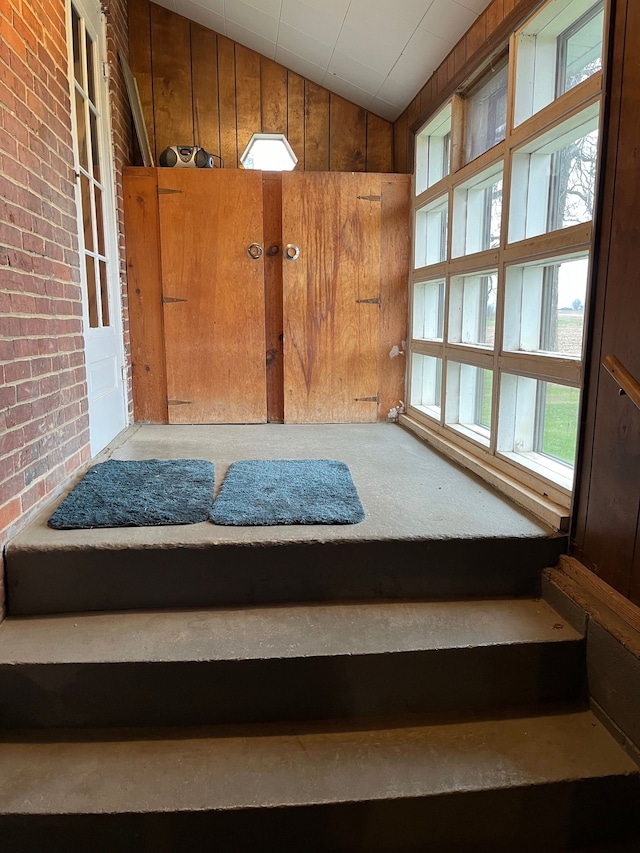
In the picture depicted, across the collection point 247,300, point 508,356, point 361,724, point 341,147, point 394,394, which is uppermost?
A: point 341,147

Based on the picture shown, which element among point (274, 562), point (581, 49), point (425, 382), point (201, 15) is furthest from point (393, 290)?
point (274, 562)

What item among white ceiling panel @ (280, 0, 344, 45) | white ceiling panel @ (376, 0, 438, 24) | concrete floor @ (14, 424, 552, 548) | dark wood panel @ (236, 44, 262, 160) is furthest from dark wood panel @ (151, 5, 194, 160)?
concrete floor @ (14, 424, 552, 548)

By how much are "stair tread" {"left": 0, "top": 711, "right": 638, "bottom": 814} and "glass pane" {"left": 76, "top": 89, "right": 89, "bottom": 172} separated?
91.4 inches

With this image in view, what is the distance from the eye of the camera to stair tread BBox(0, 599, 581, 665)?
1468mm

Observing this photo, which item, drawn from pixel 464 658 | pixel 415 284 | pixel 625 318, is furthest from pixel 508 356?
pixel 415 284

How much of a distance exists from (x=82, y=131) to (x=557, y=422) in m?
2.46

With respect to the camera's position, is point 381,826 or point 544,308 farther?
point 544,308

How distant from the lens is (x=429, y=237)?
10.8 ft

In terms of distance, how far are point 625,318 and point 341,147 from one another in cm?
270

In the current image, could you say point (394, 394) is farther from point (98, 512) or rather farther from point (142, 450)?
point (98, 512)

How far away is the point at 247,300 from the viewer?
3.38 meters

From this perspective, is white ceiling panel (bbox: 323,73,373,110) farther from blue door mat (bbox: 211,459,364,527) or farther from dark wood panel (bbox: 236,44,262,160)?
blue door mat (bbox: 211,459,364,527)

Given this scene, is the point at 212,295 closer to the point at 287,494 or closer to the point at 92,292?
the point at 92,292

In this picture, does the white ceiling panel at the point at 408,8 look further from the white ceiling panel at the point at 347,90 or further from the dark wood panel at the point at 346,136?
the dark wood panel at the point at 346,136
